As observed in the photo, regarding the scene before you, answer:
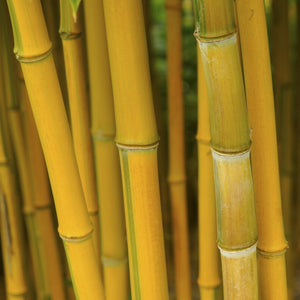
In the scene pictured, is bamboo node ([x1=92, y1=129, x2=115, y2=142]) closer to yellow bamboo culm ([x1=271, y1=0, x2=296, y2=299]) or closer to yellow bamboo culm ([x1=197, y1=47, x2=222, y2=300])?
yellow bamboo culm ([x1=197, y1=47, x2=222, y2=300])

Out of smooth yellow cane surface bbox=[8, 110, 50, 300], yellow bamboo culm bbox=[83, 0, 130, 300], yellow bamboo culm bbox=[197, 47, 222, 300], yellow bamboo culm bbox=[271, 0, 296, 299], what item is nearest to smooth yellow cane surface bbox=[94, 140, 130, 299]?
yellow bamboo culm bbox=[83, 0, 130, 300]

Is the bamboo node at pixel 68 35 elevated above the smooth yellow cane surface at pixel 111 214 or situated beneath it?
elevated above

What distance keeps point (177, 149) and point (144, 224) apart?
39 cm

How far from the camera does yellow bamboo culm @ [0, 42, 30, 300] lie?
81cm

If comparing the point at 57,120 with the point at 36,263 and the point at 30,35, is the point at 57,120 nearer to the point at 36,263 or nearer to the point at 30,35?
the point at 30,35

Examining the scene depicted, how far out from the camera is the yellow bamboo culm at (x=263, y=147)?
55cm

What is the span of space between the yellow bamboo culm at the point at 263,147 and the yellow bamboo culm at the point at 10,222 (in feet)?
1.19

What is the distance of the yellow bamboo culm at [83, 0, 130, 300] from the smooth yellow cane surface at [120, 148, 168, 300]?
0.32 feet

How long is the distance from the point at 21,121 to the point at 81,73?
249mm

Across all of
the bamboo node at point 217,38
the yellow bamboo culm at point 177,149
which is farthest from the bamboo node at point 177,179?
the bamboo node at point 217,38

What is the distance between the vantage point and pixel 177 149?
984mm

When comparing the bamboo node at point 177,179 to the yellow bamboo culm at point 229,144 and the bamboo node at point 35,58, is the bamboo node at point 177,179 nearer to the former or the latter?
the yellow bamboo culm at point 229,144

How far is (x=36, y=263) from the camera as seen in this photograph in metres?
1.01

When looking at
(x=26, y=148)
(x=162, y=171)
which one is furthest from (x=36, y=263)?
(x=162, y=171)
